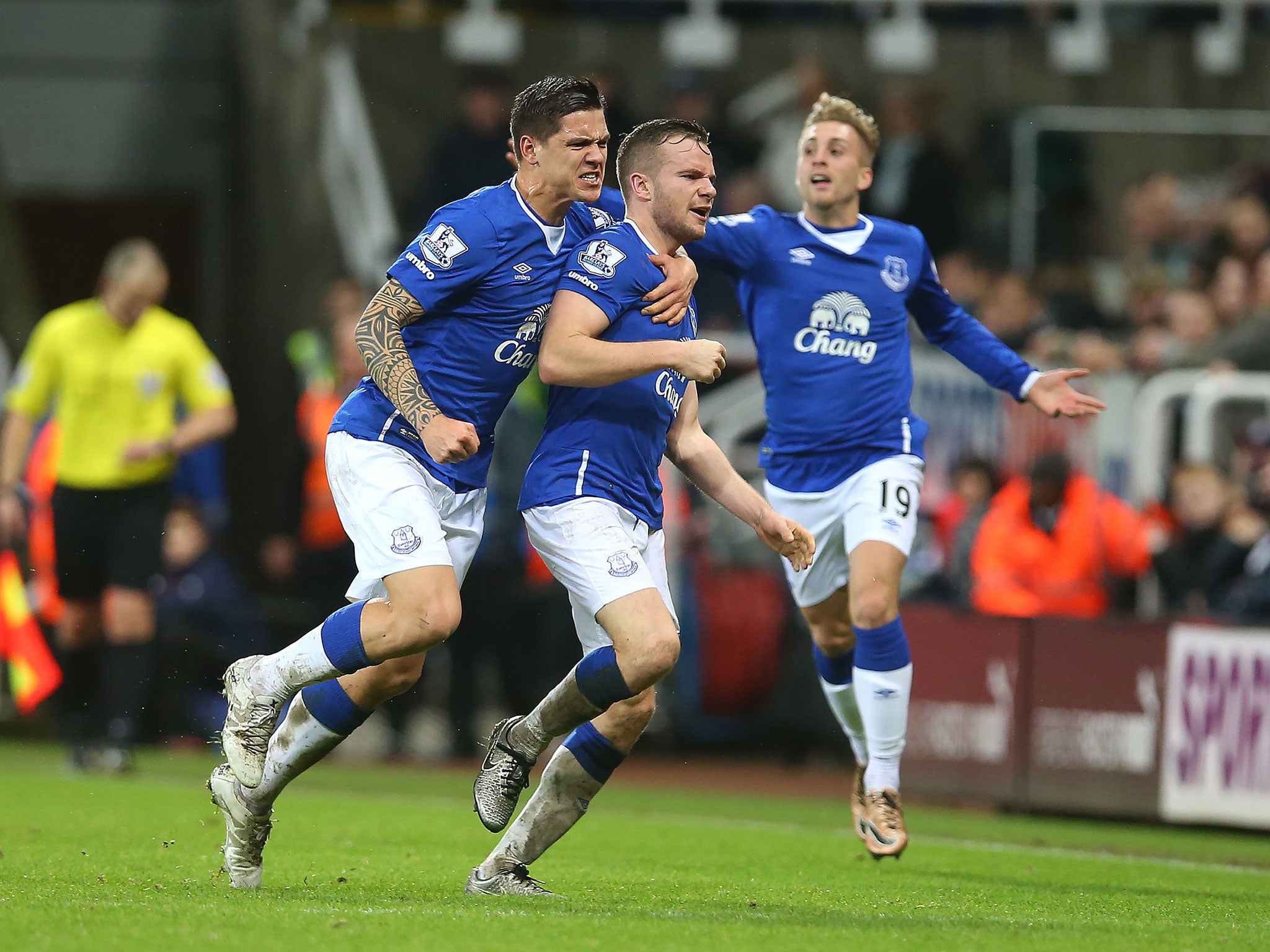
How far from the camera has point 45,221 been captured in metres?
17.2

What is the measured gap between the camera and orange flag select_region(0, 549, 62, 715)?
1251 centimetres

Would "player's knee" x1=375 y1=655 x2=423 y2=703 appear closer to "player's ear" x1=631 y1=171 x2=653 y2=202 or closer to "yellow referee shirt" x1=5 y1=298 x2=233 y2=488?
"player's ear" x1=631 y1=171 x2=653 y2=202

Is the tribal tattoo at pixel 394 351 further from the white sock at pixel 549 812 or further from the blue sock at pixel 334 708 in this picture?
the white sock at pixel 549 812

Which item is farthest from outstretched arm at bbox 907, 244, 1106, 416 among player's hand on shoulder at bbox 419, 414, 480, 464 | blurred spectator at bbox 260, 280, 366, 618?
blurred spectator at bbox 260, 280, 366, 618

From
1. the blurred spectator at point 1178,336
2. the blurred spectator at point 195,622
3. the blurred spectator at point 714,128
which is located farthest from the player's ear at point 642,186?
the blurred spectator at point 714,128

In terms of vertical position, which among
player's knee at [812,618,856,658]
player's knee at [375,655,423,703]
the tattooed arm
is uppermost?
the tattooed arm

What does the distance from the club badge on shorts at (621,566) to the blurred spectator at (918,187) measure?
29.0 ft

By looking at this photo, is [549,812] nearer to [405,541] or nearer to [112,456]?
[405,541]

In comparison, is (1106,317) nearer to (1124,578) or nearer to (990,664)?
(1124,578)

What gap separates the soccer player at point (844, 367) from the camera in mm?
7754

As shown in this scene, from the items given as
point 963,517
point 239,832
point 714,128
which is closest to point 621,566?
point 239,832

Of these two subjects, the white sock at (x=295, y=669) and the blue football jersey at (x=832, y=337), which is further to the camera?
the blue football jersey at (x=832, y=337)

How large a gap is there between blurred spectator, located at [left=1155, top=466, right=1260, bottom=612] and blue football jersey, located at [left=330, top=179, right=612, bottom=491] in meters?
5.40

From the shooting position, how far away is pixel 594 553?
593 centimetres
